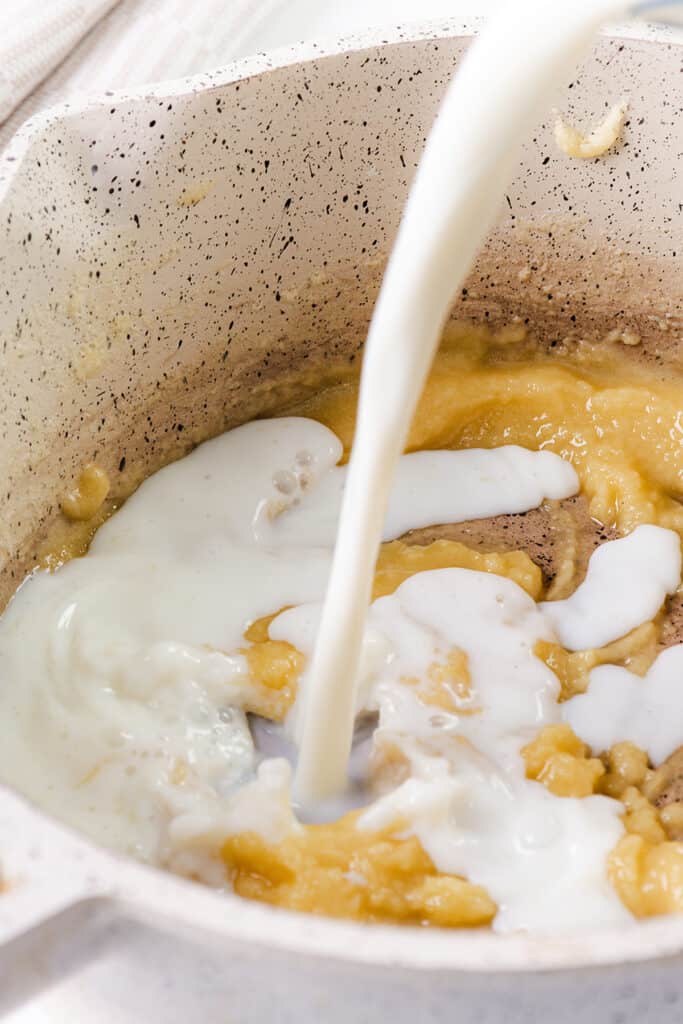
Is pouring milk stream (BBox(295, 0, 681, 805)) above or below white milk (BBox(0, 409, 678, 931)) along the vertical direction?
above

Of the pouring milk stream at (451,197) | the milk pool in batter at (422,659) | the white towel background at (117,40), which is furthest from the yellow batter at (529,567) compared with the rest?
the white towel background at (117,40)

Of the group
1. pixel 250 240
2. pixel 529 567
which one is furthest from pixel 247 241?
pixel 529 567

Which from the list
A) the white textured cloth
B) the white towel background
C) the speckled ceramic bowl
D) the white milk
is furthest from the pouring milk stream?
the white textured cloth

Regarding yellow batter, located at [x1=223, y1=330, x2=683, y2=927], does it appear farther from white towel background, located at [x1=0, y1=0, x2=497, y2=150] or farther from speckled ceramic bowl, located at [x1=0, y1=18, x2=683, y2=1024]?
white towel background, located at [x1=0, y1=0, x2=497, y2=150]

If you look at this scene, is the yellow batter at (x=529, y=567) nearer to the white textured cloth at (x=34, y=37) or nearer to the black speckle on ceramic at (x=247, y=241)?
the black speckle on ceramic at (x=247, y=241)

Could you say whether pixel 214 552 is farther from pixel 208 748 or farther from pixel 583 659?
pixel 583 659

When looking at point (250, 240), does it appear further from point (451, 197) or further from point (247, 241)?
point (451, 197)
